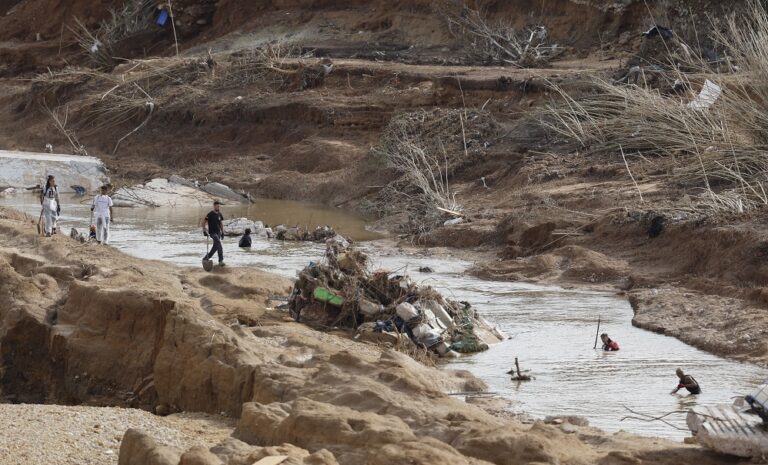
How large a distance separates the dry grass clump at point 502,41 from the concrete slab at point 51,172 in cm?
881

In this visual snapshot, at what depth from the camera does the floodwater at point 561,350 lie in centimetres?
982

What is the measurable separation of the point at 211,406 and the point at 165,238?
35.3 ft

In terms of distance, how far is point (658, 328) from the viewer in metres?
12.9

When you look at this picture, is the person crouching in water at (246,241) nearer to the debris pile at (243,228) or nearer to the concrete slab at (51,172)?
the debris pile at (243,228)

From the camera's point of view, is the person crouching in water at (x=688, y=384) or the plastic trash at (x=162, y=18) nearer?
the person crouching in water at (x=688, y=384)

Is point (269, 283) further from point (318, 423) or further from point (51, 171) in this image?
point (51, 171)

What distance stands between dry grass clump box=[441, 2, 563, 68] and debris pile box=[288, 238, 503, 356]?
1572 cm

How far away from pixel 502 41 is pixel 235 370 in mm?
20930

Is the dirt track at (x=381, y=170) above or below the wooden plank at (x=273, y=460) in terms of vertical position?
above

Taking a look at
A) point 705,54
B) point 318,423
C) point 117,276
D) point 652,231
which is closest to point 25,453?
point 318,423

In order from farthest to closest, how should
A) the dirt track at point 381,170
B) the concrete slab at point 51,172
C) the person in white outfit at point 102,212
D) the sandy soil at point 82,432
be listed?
1. the concrete slab at point 51,172
2. the person in white outfit at point 102,212
3. the dirt track at point 381,170
4. the sandy soil at point 82,432

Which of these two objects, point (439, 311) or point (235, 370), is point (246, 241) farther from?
point (235, 370)

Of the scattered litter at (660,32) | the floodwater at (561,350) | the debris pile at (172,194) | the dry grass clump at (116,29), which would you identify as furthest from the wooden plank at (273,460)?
the dry grass clump at (116,29)

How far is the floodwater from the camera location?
9820 millimetres
